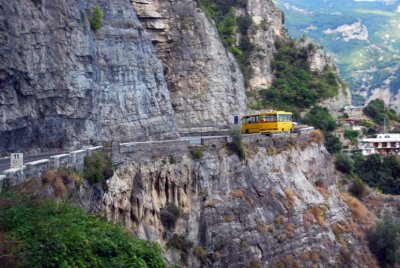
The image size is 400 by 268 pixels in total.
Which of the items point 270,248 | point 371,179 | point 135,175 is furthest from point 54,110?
point 371,179

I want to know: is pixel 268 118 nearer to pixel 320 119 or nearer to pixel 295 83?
pixel 320 119

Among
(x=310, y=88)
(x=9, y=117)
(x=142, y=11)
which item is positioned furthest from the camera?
(x=310, y=88)

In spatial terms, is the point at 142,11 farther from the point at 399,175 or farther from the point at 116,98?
the point at 399,175

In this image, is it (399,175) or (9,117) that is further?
(399,175)

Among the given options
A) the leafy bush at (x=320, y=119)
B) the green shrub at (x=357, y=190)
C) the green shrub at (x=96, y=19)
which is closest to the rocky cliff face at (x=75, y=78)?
the green shrub at (x=96, y=19)

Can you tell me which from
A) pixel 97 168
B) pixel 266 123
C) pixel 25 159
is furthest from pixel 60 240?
pixel 266 123

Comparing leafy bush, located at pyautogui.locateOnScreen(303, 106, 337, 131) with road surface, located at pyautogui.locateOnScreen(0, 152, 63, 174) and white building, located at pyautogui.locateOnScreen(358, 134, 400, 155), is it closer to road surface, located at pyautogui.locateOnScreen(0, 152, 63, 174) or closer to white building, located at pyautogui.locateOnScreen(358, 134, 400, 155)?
white building, located at pyautogui.locateOnScreen(358, 134, 400, 155)

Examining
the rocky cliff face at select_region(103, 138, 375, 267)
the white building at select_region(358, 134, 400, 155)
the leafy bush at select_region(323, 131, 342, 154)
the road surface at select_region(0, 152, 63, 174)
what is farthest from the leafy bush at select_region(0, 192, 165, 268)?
the white building at select_region(358, 134, 400, 155)
